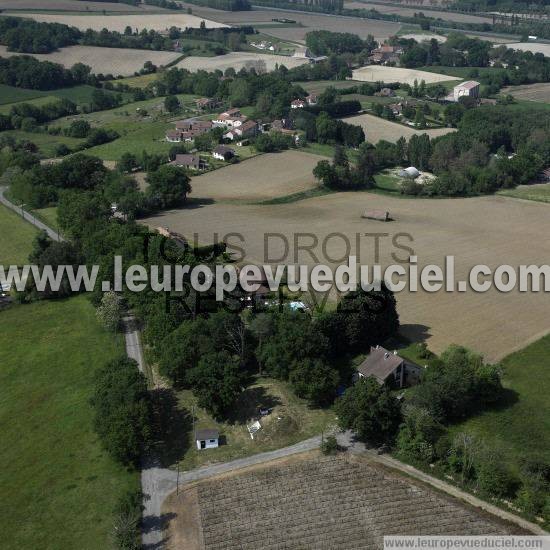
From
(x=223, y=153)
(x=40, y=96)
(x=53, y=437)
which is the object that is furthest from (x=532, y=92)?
(x=53, y=437)

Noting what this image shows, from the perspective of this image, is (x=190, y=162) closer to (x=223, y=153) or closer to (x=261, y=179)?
(x=223, y=153)

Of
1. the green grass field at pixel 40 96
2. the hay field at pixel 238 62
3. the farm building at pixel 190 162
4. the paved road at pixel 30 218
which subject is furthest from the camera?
the hay field at pixel 238 62

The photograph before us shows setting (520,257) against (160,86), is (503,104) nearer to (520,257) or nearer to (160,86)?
(160,86)

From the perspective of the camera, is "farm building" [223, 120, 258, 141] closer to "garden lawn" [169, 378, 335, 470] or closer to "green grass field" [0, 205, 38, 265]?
"green grass field" [0, 205, 38, 265]

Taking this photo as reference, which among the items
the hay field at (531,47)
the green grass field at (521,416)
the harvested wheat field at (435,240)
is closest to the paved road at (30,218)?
the harvested wheat field at (435,240)

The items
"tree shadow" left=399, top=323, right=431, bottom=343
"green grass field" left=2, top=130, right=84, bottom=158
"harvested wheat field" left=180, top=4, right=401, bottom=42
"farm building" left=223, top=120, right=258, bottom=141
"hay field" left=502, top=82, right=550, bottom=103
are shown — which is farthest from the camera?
"harvested wheat field" left=180, top=4, right=401, bottom=42

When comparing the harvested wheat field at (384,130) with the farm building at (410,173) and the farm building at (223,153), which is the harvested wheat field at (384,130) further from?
the farm building at (223,153)

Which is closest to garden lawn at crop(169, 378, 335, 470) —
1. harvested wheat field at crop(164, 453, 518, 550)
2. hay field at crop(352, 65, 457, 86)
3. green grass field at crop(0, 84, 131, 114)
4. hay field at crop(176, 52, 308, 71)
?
harvested wheat field at crop(164, 453, 518, 550)
